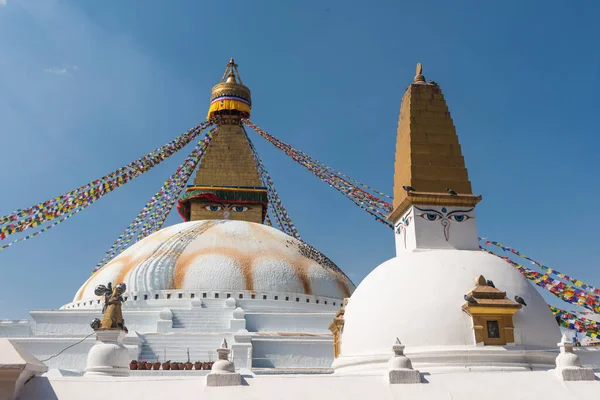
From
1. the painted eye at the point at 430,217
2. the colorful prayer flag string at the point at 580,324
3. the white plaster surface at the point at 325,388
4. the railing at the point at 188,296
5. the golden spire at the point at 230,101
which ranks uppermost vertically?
the golden spire at the point at 230,101

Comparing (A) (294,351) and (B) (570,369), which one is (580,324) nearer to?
(B) (570,369)

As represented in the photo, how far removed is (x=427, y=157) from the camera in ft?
30.0

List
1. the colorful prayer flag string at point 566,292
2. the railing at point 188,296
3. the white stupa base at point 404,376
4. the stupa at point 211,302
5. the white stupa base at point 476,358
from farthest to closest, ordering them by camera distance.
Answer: the railing at point 188,296, the stupa at point 211,302, the colorful prayer flag string at point 566,292, the white stupa base at point 476,358, the white stupa base at point 404,376

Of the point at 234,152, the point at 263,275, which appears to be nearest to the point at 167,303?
the point at 263,275

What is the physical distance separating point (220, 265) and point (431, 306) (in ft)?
38.0

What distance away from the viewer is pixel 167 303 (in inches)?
665

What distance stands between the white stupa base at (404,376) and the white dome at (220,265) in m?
11.9

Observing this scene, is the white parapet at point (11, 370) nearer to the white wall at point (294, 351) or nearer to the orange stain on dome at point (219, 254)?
the white wall at point (294, 351)

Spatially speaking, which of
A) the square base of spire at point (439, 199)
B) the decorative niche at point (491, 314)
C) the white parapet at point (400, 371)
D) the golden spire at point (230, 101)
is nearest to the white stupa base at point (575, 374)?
the decorative niche at point (491, 314)

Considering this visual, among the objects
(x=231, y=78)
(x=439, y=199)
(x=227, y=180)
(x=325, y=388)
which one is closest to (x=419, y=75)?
(x=439, y=199)

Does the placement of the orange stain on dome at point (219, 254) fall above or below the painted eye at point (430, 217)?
above

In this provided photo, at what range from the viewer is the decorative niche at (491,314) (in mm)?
6965

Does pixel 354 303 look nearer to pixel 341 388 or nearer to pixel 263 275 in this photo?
pixel 341 388

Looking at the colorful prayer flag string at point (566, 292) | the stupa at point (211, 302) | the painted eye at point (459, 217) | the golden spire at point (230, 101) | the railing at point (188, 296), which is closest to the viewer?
the painted eye at point (459, 217)
